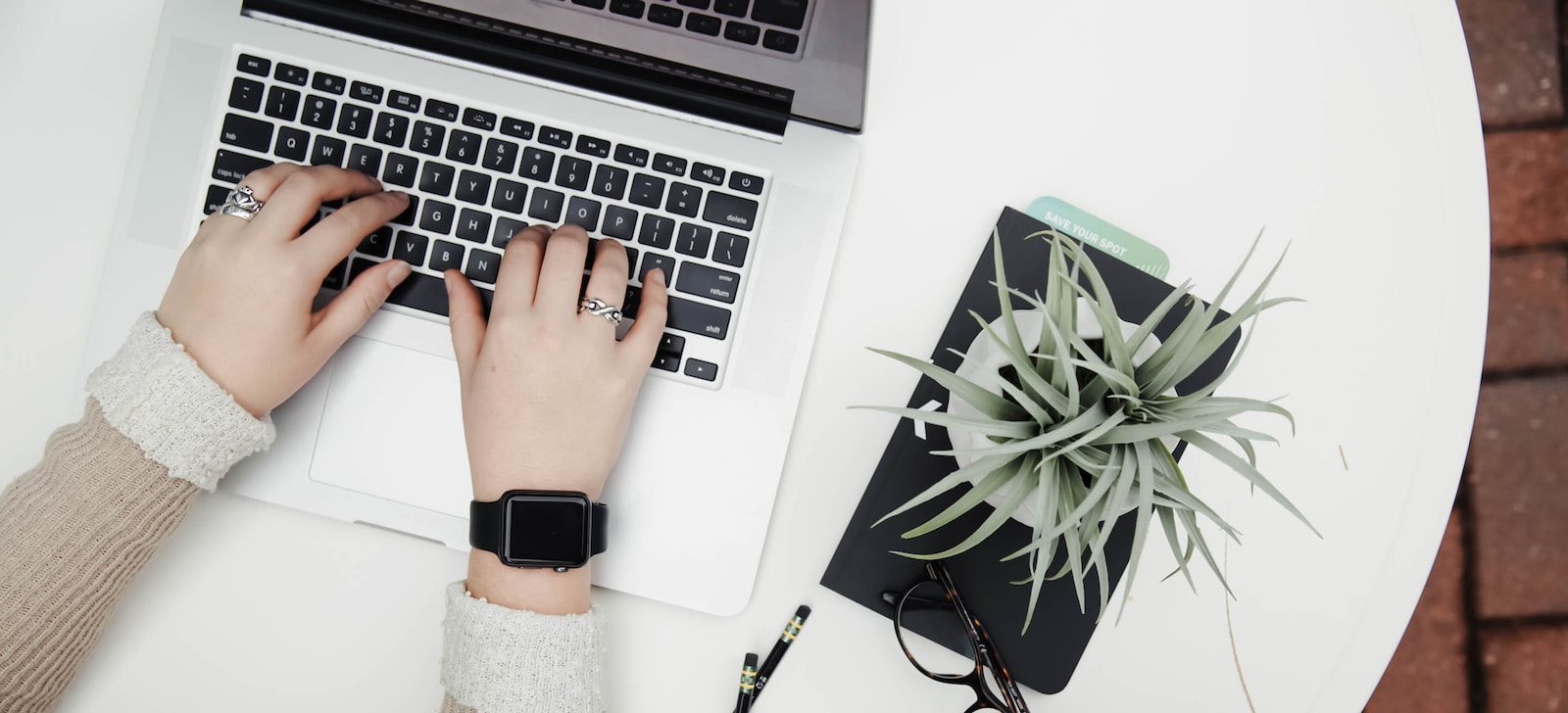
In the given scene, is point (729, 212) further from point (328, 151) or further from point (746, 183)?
point (328, 151)

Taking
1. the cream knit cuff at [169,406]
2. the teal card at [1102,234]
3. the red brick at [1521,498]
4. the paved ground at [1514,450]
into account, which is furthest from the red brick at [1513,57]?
the cream knit cuff at [169,406]

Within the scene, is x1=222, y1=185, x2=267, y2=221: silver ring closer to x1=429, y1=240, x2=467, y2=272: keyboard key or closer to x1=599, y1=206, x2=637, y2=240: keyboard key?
x1=429, y1=240, x2=467, y2=272: keyboard key

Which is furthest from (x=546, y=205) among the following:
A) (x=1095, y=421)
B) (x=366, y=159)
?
(x=1095, y=421)

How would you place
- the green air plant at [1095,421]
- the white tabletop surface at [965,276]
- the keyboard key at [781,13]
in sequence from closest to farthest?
the green air plant at [1095,421]
the keyboard key at [781,13]
the white tabletop surface at [965,276]

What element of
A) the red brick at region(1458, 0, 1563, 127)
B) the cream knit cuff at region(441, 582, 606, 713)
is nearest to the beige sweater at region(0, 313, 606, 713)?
the cream knit cuff at region(441, 582, 606, 713)

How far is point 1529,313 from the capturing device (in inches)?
46.3

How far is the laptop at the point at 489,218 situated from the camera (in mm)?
604

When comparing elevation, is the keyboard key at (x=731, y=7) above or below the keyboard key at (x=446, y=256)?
above

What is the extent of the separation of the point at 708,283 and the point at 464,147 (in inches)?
7.5

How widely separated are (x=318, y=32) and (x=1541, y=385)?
1442mm

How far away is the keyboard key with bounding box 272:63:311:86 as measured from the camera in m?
0.61

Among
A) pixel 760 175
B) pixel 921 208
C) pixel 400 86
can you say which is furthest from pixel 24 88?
pixel 921 208

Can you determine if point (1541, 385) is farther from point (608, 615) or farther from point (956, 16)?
point (608, 615)

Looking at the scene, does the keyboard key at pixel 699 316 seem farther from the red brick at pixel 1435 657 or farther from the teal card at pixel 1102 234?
the red brick at pixel 1435 657
